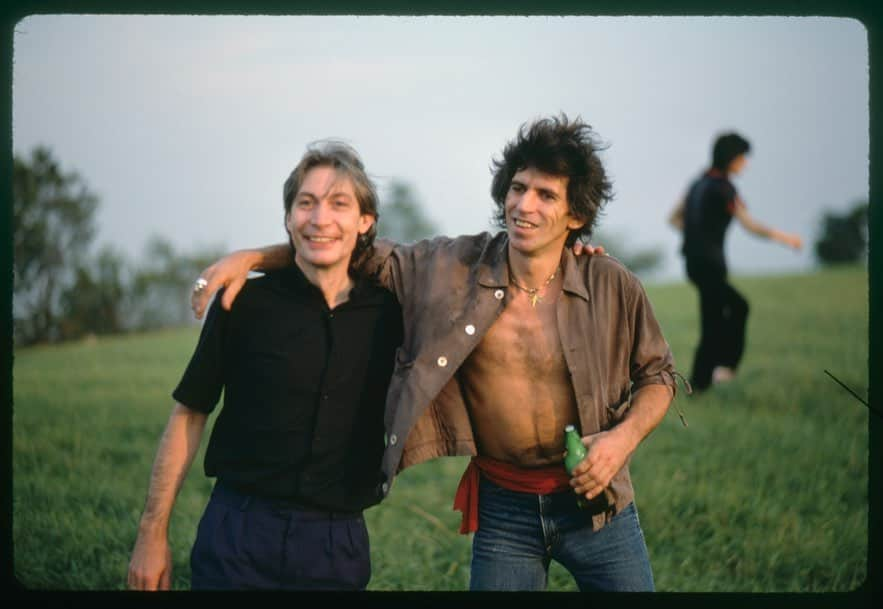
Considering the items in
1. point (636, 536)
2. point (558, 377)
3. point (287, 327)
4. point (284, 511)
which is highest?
point (287, 327)

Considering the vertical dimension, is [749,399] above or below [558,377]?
below

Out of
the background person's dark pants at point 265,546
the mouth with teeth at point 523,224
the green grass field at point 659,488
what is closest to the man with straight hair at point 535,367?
the mouth with teeth at point 523,224

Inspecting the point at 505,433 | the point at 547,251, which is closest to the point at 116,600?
the point at 505,433

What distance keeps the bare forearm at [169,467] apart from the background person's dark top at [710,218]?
498cm

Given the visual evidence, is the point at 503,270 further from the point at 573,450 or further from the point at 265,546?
the point at 265,546

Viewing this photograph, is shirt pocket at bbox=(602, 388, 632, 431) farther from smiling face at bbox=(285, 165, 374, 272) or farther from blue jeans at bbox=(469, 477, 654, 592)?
smiling face at bbox=(285, 165, 374, 272)

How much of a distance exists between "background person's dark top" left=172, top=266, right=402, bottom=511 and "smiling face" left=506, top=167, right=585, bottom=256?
0.59 meters

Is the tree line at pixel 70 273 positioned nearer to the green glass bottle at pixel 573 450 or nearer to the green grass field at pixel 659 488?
the green grass field at pixel 659 488

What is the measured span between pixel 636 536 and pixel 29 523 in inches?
120

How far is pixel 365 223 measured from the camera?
323 centimetres

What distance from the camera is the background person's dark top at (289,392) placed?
9.93 feet

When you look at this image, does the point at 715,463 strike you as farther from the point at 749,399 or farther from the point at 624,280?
the point at 624,280

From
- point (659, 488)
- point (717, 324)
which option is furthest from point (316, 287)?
point (717, 324)

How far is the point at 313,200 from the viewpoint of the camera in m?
3.11
